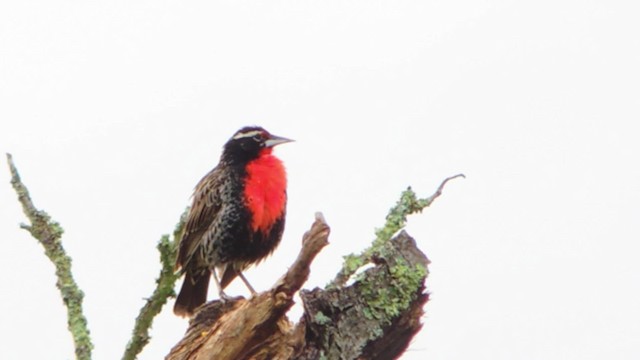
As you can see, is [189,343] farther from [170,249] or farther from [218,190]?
[218,190]

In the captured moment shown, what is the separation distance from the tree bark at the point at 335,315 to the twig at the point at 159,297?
50cm

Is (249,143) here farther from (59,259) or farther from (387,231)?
(59,259)

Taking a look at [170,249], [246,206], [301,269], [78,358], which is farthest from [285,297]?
[246,206]

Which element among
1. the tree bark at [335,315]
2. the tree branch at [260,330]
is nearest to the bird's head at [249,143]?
the tree branch at [260,330]

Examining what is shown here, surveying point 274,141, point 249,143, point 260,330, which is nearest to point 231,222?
point 249,143

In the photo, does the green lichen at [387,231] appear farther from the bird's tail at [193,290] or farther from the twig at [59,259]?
the bird's tail at [193,290]

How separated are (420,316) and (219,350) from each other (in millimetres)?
1023

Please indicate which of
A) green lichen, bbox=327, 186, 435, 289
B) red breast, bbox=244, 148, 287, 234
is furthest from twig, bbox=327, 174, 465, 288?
red breast, bbox=244, 148, 287, 234

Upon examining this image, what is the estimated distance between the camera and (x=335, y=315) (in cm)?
549

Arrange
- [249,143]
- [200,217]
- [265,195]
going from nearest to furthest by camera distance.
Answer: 1. [265,195]
2. [200,217]
3. [249,143]

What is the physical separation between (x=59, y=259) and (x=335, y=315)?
4.08ft

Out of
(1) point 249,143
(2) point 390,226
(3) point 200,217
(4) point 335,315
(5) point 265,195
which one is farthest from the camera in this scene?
(1) point 249,143

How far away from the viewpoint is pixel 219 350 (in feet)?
19.5

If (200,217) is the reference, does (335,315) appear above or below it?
below
